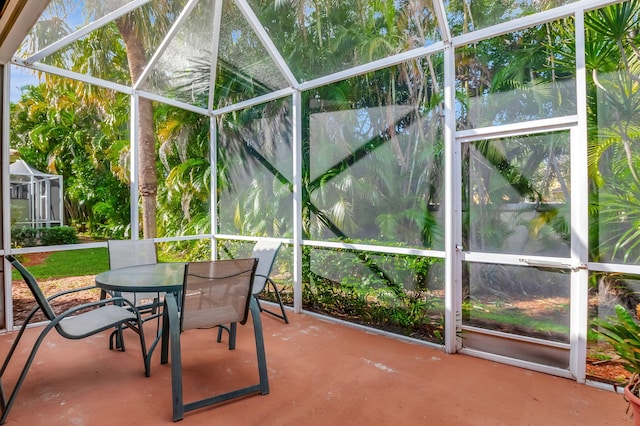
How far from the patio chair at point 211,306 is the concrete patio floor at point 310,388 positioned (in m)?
0.08

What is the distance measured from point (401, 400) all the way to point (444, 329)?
1142mm

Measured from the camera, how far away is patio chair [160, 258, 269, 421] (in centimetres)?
228

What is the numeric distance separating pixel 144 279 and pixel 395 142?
9.11ft

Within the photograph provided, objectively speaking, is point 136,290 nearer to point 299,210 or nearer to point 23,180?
point 299,210

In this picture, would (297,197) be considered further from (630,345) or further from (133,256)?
(630,345)

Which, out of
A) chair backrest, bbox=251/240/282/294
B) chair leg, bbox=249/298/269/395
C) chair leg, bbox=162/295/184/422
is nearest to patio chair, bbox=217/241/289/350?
chair backrest, bbox=251/240/282/294

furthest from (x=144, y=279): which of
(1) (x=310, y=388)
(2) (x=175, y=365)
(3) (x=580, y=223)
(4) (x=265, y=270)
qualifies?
(3) (x=580, y=223)

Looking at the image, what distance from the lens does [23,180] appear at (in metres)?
3.94

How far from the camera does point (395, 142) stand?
3.69 metres

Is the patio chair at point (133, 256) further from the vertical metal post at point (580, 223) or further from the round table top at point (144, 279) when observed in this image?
the vertical metal post at point (580, 223)

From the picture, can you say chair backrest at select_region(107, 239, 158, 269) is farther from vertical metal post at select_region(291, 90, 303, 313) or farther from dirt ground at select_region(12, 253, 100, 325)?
vertical metal post at select_region(291, 90, 303, 313)

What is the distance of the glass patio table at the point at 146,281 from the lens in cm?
259

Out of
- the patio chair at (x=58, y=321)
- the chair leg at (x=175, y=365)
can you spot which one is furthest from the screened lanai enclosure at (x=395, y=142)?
the chair leg at (x=175, y=365)

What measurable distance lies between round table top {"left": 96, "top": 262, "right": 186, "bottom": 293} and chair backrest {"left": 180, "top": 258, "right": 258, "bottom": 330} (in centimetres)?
28
